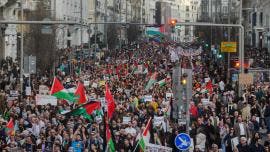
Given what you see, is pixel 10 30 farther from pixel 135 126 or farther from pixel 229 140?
pixel 229 140

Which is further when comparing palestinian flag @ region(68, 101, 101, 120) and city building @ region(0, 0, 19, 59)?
city building @ region(0, 0, 19, 59)

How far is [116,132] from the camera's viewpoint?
18641mm

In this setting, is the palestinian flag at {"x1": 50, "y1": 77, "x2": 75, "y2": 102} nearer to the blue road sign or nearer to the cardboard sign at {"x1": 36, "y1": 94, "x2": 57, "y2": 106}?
the cardboard sign at {"x1": 36, "y1": 94, "x2": 57, "y2": 106}

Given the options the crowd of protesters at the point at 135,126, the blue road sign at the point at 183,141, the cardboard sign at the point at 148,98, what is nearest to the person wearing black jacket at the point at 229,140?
the crowd of protesters at the point at 135,126

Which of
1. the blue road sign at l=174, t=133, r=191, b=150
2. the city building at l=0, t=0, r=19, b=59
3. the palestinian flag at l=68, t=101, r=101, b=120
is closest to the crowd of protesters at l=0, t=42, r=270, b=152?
the palestinian flag at l=68, t=101, r=101, b=120

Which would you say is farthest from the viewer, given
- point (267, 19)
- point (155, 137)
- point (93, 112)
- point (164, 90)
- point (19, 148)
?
point (267, 19)

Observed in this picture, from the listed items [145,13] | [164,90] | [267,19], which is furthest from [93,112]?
[145,13]

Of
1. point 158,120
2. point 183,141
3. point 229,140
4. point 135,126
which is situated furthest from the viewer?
point 158,120

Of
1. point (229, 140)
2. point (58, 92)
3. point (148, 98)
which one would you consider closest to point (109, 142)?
point (229, 140)

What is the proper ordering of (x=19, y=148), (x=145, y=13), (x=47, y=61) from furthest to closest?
(x=145, y=13)
(x=47, y=61)
(x=19, y=148)

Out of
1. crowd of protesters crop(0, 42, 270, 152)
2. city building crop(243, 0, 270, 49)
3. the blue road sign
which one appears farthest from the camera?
city building crop(243, 0, 270, 49)

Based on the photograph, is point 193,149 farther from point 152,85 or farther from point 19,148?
point 152,85

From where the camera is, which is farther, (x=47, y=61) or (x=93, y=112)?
(x=47, y=61)

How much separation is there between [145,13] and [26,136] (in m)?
177
